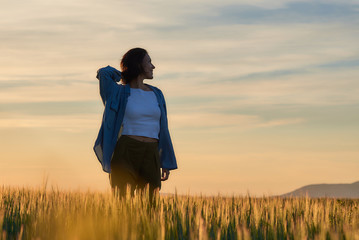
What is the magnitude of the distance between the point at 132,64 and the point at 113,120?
0.60 metres

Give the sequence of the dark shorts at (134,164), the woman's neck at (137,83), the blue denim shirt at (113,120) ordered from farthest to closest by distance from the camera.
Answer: the woman's neck at (137,83) < the blue denim shirt at (113,120) < the dark shorts at (134,164)

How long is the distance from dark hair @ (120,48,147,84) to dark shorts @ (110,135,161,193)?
2.12 feet

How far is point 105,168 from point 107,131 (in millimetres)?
382

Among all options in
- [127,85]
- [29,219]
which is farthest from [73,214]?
[127,85]

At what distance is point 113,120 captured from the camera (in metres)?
5.28

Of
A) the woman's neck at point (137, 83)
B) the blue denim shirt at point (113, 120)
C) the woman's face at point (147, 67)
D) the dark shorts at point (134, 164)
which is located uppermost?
the woman's face at point (147, 67)

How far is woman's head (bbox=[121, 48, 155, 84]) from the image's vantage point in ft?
17.5

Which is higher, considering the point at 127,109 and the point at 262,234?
the point at 127,109

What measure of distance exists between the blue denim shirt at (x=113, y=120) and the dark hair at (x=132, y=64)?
0.34 feet

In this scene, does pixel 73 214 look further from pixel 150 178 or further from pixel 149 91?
pixel 149 91

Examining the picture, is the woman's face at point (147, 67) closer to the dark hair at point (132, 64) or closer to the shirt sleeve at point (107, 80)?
the dark hair at point (132, 64)

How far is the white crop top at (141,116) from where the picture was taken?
515 centimetres

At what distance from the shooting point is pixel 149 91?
214 inches

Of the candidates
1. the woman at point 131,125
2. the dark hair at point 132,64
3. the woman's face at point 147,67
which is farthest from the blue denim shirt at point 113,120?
the woman's face at point 147,67
